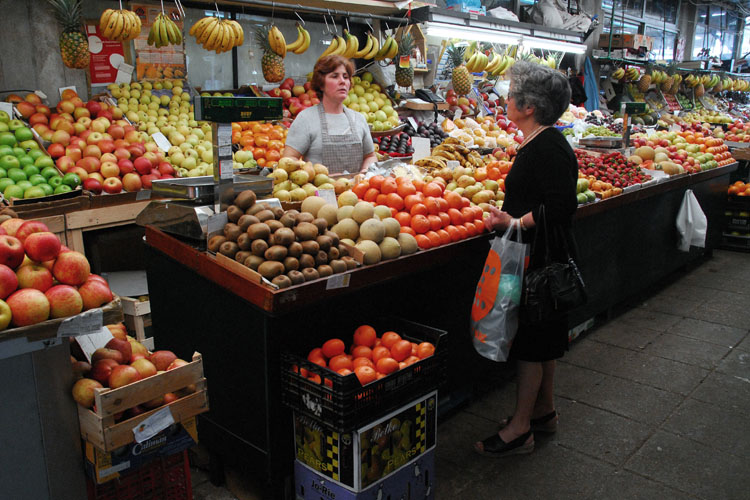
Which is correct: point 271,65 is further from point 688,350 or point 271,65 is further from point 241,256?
point 688,350

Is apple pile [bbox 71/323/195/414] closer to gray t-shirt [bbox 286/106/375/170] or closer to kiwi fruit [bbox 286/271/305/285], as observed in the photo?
kiwi fruit [bbox 286/271/305/285]

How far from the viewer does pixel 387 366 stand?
2473 mm

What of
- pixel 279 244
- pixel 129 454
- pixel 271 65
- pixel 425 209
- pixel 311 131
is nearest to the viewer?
pixel 129 454

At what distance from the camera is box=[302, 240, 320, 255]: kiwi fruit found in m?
2.55

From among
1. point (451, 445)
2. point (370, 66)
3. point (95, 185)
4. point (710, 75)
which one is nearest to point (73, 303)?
point (451, 445)

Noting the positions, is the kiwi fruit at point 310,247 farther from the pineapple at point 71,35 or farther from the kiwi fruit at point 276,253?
the pineapple at point 71,35

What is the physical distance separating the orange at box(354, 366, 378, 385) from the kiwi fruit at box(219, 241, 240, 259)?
0.73m

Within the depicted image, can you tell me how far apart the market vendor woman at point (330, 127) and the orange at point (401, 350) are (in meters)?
2.16

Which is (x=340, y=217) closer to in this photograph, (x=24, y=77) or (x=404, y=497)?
(x=404, y=497)

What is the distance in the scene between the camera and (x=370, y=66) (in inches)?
288

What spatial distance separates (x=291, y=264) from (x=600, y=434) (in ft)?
7.02

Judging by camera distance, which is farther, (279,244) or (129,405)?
(279,244)

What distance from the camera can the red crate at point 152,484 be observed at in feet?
7.20

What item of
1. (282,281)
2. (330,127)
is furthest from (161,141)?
(282,281)
